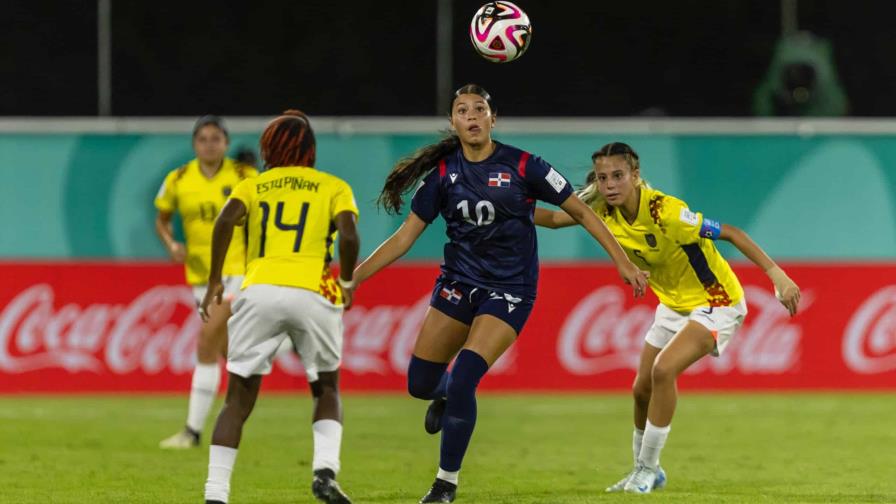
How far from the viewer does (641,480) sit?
9.70 metres

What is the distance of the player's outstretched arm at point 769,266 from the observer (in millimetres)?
9297

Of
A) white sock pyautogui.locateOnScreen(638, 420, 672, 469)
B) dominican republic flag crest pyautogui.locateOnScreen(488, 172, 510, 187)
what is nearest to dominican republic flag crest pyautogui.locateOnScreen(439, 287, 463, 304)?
dominican republic flag crest pyautogui.locateOnScreen(488, 172, 510, 187)

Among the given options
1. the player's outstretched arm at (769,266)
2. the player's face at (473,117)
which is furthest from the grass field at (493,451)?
the player's face at (473,117)

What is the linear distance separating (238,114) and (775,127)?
A: 7.00m

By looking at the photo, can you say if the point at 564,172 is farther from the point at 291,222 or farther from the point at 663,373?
the point at 291,222

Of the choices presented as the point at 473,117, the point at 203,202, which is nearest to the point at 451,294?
the point at 473,117

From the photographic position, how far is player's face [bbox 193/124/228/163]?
13203mm

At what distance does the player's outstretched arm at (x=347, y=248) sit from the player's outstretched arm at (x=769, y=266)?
7.60 feet

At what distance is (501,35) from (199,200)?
445cm

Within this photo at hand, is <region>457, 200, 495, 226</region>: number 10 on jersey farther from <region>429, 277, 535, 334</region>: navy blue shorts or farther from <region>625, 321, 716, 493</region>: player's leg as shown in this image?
<region>625, 321, 716, 493</region>: player's leg

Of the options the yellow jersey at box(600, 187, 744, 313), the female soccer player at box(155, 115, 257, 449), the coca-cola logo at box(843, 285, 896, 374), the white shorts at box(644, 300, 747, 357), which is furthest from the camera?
the coca-cola logo at box(843, 285, 896, 374)

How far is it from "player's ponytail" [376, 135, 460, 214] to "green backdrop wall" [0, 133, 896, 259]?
10.7 meters

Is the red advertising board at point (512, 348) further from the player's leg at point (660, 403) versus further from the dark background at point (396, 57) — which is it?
the player's leg at point (660, 403)

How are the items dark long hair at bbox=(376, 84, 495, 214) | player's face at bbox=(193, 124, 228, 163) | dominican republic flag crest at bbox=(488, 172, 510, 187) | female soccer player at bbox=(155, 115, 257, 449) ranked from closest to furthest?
dominican republic flag crest at bbox=(488, 172, 510, 187) → dark long hair at bbox=(376, 84, 495, 214) → female soccer player at bbox=(155, 115, 257, 449) → player's face at bbox=(193, 124, 228, 163)
